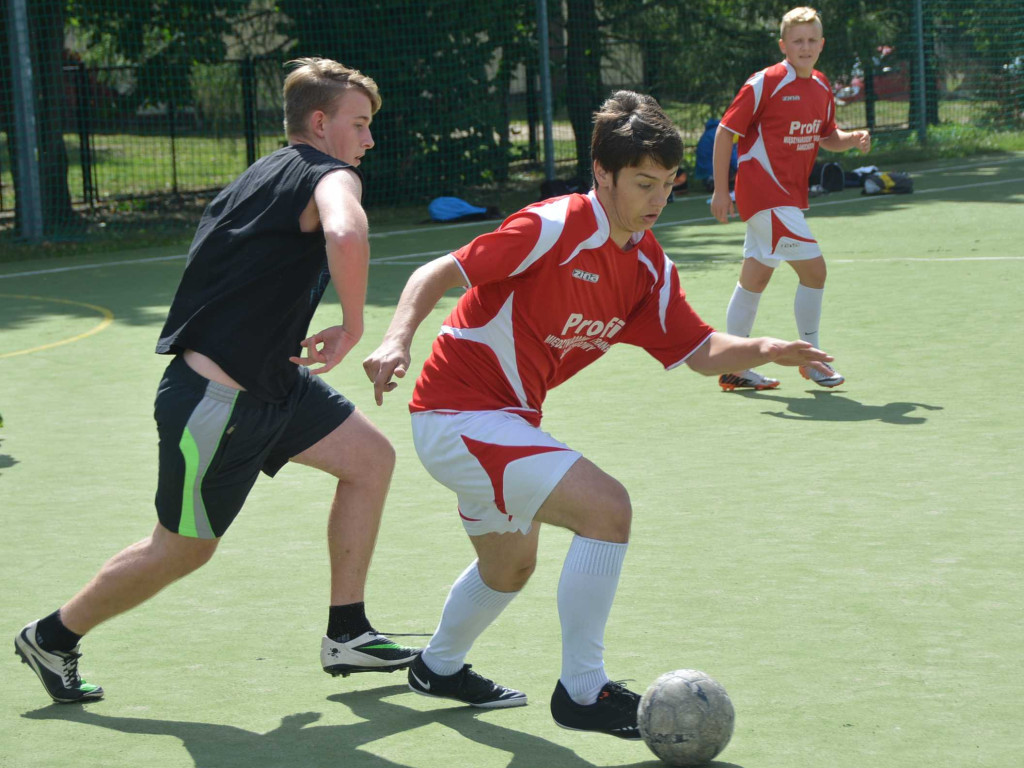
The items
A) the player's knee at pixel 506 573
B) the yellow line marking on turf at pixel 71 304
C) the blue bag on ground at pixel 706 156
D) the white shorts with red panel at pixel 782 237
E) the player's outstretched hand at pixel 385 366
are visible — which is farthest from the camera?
the blue bag on ground at pixel 706 156

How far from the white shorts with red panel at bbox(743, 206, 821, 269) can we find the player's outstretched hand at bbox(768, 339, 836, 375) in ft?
15.1

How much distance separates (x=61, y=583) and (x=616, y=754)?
236cm

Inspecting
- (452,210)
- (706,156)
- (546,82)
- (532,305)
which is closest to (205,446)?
(532,305)

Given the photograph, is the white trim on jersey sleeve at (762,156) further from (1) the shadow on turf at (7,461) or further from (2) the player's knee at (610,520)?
(2) the player's knee at (610,520)

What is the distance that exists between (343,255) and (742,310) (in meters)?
5.34

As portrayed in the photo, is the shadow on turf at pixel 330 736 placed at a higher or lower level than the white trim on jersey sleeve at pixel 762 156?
lower

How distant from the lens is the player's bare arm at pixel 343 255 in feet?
11.9

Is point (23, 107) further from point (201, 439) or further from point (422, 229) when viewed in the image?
point (201, 439)

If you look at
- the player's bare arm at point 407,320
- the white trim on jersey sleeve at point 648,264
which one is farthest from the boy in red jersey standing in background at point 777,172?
the player's bare arm at point 407,320

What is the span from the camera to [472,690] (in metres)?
4.05

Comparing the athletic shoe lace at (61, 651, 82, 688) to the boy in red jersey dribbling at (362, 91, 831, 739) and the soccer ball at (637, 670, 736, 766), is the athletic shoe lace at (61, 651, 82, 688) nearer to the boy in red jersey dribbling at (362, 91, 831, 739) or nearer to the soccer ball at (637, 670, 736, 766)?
the boy in red jersey dribbling at (362, 91, 831, 739)

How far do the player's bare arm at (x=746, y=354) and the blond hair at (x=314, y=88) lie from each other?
123cm

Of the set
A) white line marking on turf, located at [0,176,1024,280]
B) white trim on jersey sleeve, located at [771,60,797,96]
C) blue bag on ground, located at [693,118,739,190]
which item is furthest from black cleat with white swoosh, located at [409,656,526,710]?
blue bag on ground, located at [693,118,739,190]

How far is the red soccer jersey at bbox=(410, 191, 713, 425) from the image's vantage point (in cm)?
387
